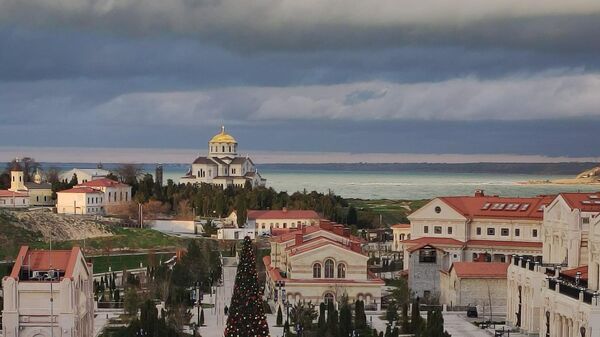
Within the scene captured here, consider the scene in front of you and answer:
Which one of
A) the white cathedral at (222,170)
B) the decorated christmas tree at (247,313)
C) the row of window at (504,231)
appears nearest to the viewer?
the decorated christmas tree at (247,313)

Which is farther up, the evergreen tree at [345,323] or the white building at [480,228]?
the white building at [480,228]

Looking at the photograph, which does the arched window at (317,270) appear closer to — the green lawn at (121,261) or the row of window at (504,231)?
the row of window at (504,231)

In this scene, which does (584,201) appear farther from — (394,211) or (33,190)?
(394,211)

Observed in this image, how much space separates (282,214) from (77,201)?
1761cm

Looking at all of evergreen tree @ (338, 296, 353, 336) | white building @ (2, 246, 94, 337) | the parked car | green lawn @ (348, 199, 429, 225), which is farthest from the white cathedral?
white building @ (2, 246, 94, 337)

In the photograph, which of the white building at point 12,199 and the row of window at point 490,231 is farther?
the white building at point 12,199

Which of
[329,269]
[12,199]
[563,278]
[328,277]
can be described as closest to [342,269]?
[329,269]

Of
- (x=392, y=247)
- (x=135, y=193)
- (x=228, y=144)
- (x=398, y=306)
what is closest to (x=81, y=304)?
(x=398, y=306)

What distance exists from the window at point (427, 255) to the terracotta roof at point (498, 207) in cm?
728

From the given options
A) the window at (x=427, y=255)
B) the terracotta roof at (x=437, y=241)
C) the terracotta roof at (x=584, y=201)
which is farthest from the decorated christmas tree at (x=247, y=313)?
the terracotta roof at (x=437, y=241)

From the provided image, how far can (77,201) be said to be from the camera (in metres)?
82.1

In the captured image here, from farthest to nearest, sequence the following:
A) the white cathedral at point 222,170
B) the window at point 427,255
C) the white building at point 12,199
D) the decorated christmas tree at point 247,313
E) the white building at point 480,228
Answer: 1. the white cathedral at point 222,170
2. the white building at point 12,199
3. the white building at point 480,228
4. the window at point 427,255
5. the decorated christmas tree at point 247,313

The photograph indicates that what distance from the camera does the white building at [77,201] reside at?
8194cm

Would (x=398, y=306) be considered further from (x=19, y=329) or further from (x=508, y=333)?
(x=19, y=329)
